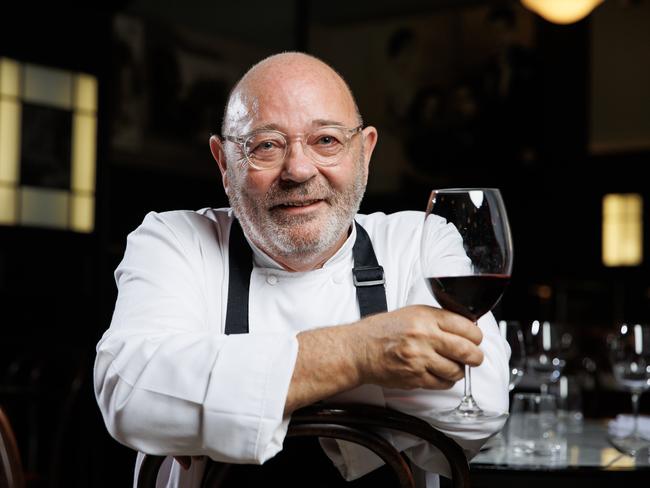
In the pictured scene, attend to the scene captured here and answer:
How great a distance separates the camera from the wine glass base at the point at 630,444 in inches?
81.2

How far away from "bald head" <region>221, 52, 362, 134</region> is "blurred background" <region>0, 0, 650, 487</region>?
6.37ft

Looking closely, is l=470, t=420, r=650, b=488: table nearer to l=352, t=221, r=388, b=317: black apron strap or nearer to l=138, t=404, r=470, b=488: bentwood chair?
l=352, t=221, r=388, b=317: black apron strap

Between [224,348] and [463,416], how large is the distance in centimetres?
35

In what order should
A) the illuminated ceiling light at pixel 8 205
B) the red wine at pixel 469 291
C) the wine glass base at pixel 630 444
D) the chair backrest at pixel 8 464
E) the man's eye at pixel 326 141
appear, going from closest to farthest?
the red wine at pixel 469 291 < the chair backrest at pixel 8 464 < the man's eye at pixel 326 141 < the wine glass base at pixel 630 444 < the illuminated ceiling light at pixel 8 205

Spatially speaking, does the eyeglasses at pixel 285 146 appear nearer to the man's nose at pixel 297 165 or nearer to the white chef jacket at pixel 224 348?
the man's nose at pixel 297 165

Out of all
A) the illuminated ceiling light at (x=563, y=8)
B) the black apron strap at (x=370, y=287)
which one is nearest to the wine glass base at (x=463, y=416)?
the black apron strap at (x=370, y=287)

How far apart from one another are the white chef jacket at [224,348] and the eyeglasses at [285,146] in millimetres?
200

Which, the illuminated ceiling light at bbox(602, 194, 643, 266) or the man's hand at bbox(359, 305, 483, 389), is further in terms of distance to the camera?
the illuminated ceiling light at bbox(602, 194, 643, 266)

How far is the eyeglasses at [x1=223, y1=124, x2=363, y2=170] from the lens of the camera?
5.49 feet

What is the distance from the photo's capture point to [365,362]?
127 centimetres

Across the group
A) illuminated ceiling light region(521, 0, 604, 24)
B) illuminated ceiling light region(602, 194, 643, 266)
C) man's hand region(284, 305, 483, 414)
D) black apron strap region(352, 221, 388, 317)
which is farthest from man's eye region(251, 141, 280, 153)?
illuminated ceiling light region(602, 194, 643, 266)

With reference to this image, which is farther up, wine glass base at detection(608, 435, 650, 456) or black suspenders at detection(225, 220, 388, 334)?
black suspenders at detection(225, 220, 388, 334)

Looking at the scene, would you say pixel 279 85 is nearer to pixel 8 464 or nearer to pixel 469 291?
pixel 469 291

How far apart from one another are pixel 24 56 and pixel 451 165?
528 centimetres
